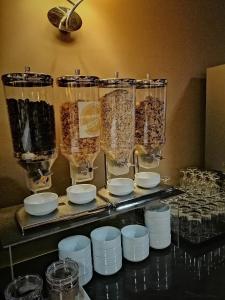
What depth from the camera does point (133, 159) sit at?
101 cm

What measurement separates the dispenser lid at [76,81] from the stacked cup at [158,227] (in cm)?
52

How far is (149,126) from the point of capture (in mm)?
892

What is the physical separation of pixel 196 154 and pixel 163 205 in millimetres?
446

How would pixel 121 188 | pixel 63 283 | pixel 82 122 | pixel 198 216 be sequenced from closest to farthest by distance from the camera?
pixel 63 283
pixel 82 122
pixel 121 188
pixel 198 216

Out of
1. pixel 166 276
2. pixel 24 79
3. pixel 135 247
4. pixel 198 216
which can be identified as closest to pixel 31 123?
pixel 24 79

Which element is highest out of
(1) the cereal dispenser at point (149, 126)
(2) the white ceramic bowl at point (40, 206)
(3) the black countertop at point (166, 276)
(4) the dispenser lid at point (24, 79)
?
(4) the dispenser lid at point (24, 79)

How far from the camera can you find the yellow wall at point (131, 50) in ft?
2.72

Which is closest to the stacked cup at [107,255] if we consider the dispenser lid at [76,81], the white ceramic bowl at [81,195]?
the white ceramic bowl at [81,195]

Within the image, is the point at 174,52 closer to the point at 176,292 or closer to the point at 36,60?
the point at 36,60

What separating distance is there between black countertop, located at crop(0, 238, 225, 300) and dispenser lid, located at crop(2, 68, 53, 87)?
2.10 ft

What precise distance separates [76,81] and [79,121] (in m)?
0.12

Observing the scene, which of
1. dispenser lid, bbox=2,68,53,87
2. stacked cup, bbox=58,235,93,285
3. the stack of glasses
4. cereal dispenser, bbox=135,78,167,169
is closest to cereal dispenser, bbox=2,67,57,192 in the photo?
dispenser lid, bbox=2,68,53,87

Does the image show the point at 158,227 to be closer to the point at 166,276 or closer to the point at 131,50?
the point at 166,276

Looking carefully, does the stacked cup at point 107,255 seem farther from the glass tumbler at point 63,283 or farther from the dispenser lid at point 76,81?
the dispenser lid at point 76,81
